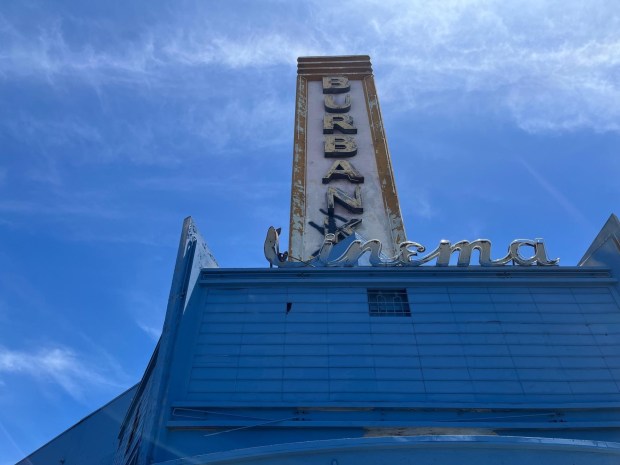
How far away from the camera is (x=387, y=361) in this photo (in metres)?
9.27

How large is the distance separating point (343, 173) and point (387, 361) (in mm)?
10016

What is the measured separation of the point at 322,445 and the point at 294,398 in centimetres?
→ 193

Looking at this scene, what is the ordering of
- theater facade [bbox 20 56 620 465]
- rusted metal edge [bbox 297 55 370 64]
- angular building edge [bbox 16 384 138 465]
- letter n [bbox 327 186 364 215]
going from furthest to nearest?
rusted metal edge [bbox 297 55 370 64] < letter n [bbox 327 186 364 215] < angular building edge [bbox 16 384 138 465] < theater facade [bbox 20 56 620 465]

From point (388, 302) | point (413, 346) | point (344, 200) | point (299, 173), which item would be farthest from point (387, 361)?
point (299, 173)

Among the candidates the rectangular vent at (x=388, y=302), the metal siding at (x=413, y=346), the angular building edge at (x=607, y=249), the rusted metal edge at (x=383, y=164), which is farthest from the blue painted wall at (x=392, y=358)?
the rusted metal edge at (x=383, y=164)

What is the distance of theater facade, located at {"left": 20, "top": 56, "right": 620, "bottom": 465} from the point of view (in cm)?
759

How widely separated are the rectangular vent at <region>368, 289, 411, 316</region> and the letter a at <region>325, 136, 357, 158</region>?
374 inches

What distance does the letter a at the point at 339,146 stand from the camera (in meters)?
19.3

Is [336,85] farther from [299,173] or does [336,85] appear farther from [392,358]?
[392,358]

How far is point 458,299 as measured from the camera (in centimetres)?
1038

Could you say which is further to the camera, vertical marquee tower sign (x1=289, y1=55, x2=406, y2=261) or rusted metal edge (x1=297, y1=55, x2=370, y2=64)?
rusted metal edge (x1=297, y1=55, x2=370, y2=64)

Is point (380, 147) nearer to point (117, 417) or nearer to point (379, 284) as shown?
point (379, 284)

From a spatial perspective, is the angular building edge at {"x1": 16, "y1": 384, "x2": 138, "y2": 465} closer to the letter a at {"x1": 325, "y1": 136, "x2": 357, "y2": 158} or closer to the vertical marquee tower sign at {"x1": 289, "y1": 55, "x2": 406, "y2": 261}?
the vertical marquee tower sign at {"x1": 289, "y1": 55, "x2": 406, "y2": 261}

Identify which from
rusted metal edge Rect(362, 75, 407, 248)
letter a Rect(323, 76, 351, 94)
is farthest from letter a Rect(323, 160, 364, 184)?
letter a Rect(323, 76, 351, 94)
